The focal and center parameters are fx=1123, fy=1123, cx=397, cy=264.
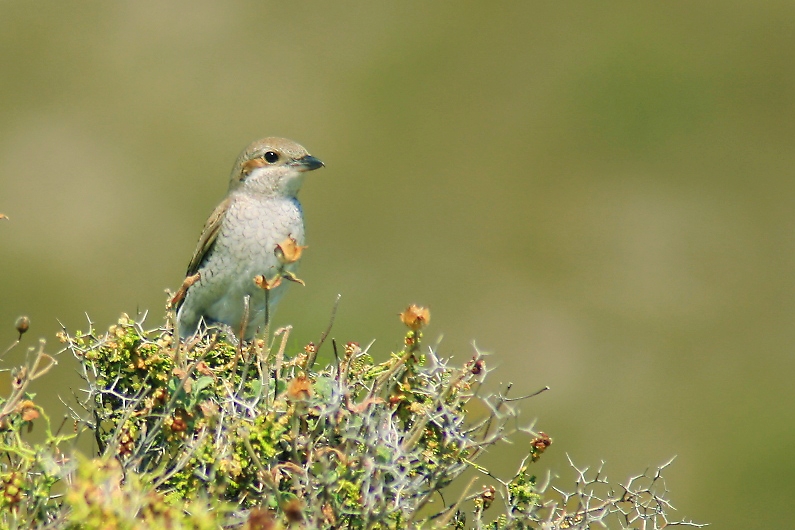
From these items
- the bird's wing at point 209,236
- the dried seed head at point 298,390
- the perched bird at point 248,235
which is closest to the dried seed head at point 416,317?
the dried seed head at point 298,390

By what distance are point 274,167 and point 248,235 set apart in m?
0.46

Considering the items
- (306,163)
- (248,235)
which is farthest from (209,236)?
(306,163)

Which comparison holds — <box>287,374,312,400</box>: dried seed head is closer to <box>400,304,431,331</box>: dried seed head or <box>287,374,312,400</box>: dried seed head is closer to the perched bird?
<box>400,304,431,331</box>: dried seed head

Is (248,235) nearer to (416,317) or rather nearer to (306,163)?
(306,163)

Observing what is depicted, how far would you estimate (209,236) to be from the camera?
18.4 ft

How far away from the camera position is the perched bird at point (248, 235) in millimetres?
5379

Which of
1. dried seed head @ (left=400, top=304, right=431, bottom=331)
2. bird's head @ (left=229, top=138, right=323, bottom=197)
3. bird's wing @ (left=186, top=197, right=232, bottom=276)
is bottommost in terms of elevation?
bird's wing @ (left=186, top=197, right=232, bottom=276)

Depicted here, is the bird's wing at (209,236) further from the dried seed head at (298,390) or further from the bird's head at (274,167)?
the dried seed head at (298,390)

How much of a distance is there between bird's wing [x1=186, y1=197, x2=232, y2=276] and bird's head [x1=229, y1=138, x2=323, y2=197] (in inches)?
6.9

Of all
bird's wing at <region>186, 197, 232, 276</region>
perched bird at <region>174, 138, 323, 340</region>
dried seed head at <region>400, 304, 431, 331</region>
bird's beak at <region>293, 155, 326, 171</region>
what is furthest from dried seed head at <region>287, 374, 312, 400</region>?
bird's beak at <region>293, 155, 326, 171</region>

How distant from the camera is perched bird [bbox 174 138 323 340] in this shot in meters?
5.38

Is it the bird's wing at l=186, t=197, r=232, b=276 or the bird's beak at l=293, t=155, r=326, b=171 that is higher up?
the bird's beak at l=293, t=155, r=326, b=171

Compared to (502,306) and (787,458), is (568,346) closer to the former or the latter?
(502,306)

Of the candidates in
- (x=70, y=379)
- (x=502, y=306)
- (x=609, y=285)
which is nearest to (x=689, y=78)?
(x=609, y=285)
